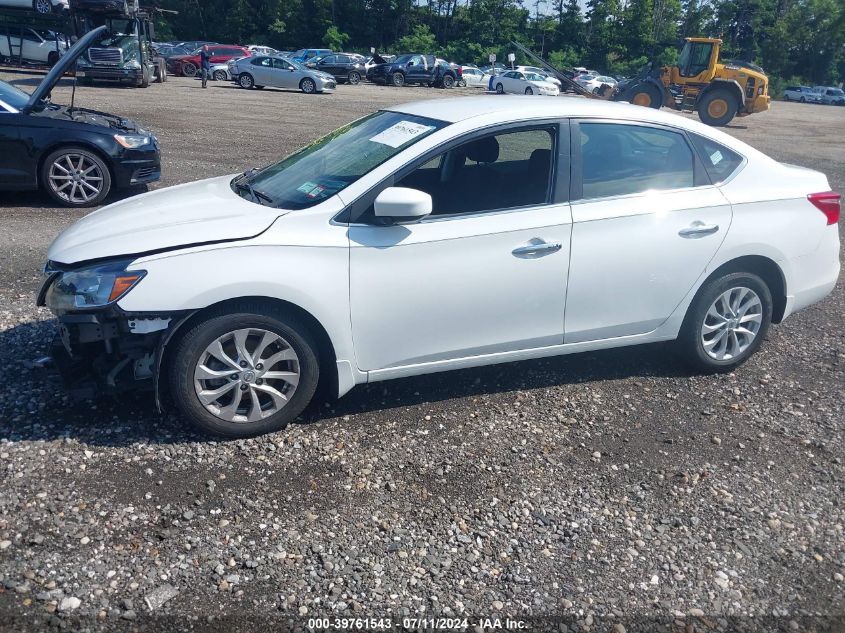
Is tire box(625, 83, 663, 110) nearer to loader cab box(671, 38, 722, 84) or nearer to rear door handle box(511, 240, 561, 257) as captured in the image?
loader cab box(671, 38, 722, 84)

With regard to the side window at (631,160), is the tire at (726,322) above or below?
below

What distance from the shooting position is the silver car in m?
31.5

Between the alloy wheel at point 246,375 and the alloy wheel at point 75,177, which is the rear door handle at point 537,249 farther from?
the alloy wheel at point 75,177

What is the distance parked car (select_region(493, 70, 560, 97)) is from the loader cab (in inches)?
523

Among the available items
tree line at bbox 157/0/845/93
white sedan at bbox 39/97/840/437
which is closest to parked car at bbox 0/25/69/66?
white sedan at bbox 39/97/840/437

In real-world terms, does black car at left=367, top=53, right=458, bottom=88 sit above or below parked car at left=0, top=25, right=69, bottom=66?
below

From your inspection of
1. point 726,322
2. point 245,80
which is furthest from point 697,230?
point 245,80

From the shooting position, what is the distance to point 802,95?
57219 mm

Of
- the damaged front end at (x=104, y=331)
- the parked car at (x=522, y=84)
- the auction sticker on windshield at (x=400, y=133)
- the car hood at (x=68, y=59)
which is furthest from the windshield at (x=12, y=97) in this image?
the parked car at (x=522, y=84)

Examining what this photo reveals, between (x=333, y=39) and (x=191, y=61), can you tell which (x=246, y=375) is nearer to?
(x=191, y=61)

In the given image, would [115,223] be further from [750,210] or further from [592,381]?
[750,210]

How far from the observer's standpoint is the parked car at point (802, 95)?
56344 mm

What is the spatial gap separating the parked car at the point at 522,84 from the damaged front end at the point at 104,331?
124 ft

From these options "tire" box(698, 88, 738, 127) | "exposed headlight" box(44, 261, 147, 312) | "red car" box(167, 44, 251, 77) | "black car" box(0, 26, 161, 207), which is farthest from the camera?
"red car" box(167, 44, 251, 77)
